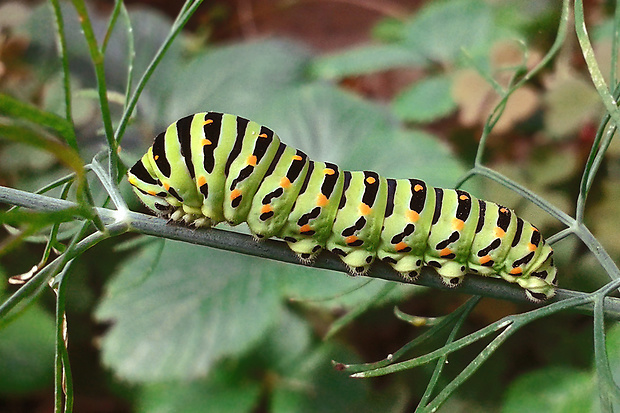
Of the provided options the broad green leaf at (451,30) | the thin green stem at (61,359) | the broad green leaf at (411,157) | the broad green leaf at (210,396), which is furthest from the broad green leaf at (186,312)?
the broad green leaf at (451,30)

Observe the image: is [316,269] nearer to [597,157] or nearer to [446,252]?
[446,252]

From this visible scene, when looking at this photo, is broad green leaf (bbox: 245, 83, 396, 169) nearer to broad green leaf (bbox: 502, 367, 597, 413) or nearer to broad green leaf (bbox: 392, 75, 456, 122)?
broad green leaf (bbox: 392, 75, 456, 122)

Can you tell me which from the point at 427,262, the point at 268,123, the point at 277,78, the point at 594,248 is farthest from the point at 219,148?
the point at 277,78

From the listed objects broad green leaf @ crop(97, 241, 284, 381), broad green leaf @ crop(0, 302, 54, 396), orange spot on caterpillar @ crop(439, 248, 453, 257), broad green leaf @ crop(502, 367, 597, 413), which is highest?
orange spot on caterpillar @ crop(439, 248, 453, 257)

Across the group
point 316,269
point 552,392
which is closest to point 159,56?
point 316,269

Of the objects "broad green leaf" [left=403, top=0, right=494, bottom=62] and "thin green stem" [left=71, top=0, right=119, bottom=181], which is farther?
"broad green leaf" [left=403, top=0, right=494, bottom=62]

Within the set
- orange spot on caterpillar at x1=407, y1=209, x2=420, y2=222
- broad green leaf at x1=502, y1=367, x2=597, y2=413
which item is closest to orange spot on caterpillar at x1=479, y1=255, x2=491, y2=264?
orange spot on caterpillar at x1=407, y1=209, x2=420, y2=222

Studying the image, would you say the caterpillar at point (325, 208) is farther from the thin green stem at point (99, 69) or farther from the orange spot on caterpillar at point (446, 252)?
the thin green stem at point (99, 69)
